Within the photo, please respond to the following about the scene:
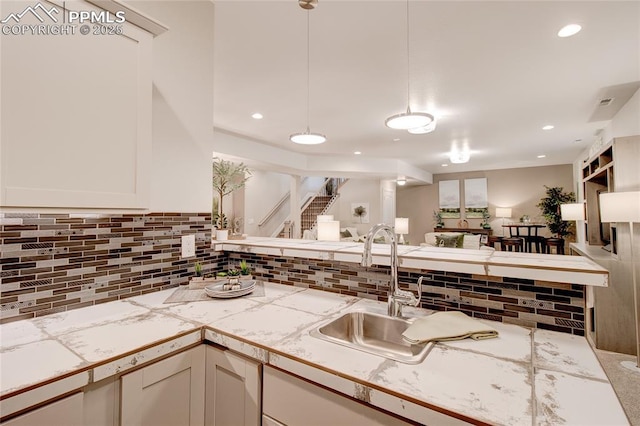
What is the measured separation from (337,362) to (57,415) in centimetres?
78

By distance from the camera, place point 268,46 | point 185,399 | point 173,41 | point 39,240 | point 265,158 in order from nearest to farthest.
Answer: point 185,399, point 39,240, point 173,41, point 268,46, point 265,158

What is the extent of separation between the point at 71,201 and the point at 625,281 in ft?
13.4

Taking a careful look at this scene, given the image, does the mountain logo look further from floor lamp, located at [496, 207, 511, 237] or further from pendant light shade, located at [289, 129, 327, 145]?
floor lamp, located at [496, 207, 511, 237]

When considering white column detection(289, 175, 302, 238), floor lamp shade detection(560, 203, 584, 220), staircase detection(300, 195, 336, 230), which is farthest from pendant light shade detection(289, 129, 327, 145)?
staircase detection(300, 195, 336, 230)

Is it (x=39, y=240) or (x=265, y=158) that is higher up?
(x=265, y=158)

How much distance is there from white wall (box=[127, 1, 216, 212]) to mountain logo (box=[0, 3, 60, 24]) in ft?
1.99

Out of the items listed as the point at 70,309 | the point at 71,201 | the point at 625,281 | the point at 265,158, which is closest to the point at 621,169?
the point at 625,281

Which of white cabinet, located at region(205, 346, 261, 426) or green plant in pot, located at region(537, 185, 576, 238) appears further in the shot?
green plant in pot, located at region(537, 185, 576, 238)

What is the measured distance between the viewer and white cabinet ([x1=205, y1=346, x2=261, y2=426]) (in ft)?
3.33

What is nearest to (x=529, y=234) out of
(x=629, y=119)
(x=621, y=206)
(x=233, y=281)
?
(x=629, y=119)

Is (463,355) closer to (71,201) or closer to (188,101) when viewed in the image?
(71,201)

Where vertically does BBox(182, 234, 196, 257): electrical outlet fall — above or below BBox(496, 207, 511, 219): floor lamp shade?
below

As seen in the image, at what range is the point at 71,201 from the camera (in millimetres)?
1045

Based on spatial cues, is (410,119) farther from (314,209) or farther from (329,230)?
(314,209)
